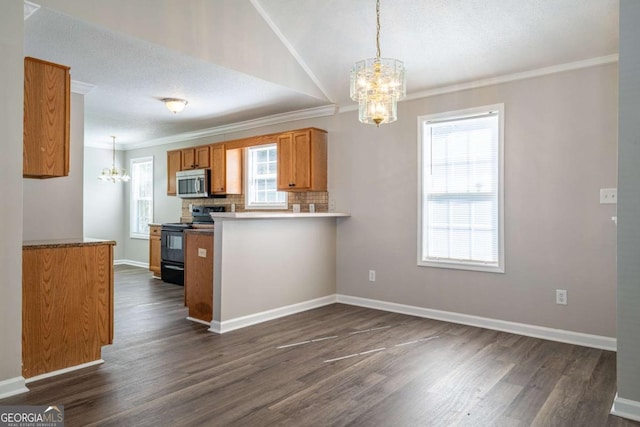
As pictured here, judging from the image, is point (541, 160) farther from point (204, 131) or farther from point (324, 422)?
point (204, 131)

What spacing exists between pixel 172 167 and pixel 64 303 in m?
4.61

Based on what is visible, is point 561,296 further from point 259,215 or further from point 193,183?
point 193,183

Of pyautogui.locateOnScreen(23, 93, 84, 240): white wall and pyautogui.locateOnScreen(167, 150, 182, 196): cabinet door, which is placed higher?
pyautogui.locateOnScreen(167, 150, 182, 196): cabinet door

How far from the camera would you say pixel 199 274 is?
4375 millimetres

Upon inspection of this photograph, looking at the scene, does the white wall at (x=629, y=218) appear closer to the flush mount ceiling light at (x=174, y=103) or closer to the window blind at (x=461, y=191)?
the window blind at (x=461, y=191)

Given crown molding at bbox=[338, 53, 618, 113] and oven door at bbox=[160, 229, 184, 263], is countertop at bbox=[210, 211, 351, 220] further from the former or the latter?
oven door at bbox=[160, 229, 184, 263]

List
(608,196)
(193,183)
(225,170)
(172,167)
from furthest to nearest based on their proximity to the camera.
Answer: (172,167) < (193,183) < (225,170) < (608,196)

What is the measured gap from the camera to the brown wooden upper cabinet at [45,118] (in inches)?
118

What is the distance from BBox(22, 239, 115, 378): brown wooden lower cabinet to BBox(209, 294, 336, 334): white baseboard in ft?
3.37

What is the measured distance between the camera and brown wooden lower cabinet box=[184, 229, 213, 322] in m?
4.25

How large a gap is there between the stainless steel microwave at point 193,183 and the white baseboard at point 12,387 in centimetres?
430

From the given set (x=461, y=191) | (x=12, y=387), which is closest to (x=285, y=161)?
(x=461, y=191)

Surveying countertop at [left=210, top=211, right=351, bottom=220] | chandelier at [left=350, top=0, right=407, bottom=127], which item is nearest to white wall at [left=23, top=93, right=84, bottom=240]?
countertop at [left=210, top=211, right=351, bottom=220]

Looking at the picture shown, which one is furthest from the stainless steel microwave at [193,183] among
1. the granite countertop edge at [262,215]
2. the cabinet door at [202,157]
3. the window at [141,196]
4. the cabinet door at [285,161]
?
the granite countertop edge at [262,215]
